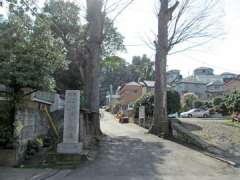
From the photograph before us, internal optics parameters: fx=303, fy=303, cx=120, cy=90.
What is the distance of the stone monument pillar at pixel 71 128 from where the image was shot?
1012 centimetres

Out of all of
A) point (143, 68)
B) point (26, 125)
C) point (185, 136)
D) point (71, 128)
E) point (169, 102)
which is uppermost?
point (143, 68)

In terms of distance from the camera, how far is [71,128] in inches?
409

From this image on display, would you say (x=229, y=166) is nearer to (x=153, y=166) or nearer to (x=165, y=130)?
(x=153, y=166)

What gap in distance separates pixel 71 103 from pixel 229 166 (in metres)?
5.77

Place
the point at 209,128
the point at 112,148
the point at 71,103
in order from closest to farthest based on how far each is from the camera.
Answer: the point at 71,103 → the point at 112,148 → the point at 209,128

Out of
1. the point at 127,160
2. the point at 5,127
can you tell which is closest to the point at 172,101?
the point at 127,160

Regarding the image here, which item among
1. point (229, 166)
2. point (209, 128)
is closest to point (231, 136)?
point (209, 128)

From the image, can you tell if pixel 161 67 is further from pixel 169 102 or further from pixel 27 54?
pixel 27 54

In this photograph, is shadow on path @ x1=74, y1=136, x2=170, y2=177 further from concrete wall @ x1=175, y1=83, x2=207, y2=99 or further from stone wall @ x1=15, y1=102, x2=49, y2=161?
concrete wall @ x1=175, y1=83, x2=207, y2=99

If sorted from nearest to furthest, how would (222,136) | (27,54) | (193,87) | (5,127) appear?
1. (5,127)
2. (27,54)
3. (222,136)
4. (193,87)

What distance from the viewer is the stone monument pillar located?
10117mm

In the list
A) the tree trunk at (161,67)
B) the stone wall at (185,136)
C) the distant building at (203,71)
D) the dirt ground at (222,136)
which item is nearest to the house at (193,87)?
the distant building at (203,71)

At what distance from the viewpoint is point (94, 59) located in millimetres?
17703

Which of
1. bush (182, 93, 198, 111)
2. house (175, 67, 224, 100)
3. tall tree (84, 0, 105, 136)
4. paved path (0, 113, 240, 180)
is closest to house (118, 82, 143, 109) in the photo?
bush (182, 93, 198, 111)
